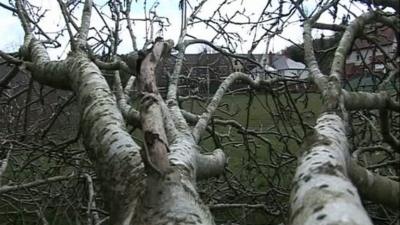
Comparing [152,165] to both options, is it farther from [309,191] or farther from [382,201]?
[382,201]

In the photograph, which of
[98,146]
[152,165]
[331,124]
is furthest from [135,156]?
[331,124]

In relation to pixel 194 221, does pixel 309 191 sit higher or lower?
higher

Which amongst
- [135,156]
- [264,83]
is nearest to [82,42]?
[135,156]

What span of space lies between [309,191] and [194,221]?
284 millimetres

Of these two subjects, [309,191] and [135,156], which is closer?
[309,191]

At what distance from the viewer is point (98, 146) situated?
164 centimetres

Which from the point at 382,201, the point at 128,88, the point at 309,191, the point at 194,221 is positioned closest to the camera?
the point at 309,191

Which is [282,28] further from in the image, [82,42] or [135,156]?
[135,156]

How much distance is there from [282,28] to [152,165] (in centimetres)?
224

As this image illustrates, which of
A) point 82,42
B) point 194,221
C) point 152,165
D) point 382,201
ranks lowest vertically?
point 382,201

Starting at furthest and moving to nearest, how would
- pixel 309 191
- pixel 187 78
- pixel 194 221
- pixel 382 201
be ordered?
pixel 187 78, pixel 382 201, pixel 194 221, pixel 309 191

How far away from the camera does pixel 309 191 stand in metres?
1.01

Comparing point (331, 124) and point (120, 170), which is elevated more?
point (331, 124)

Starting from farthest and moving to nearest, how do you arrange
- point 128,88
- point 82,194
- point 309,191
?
point 82,194 → point 128,88 → point 309,191
